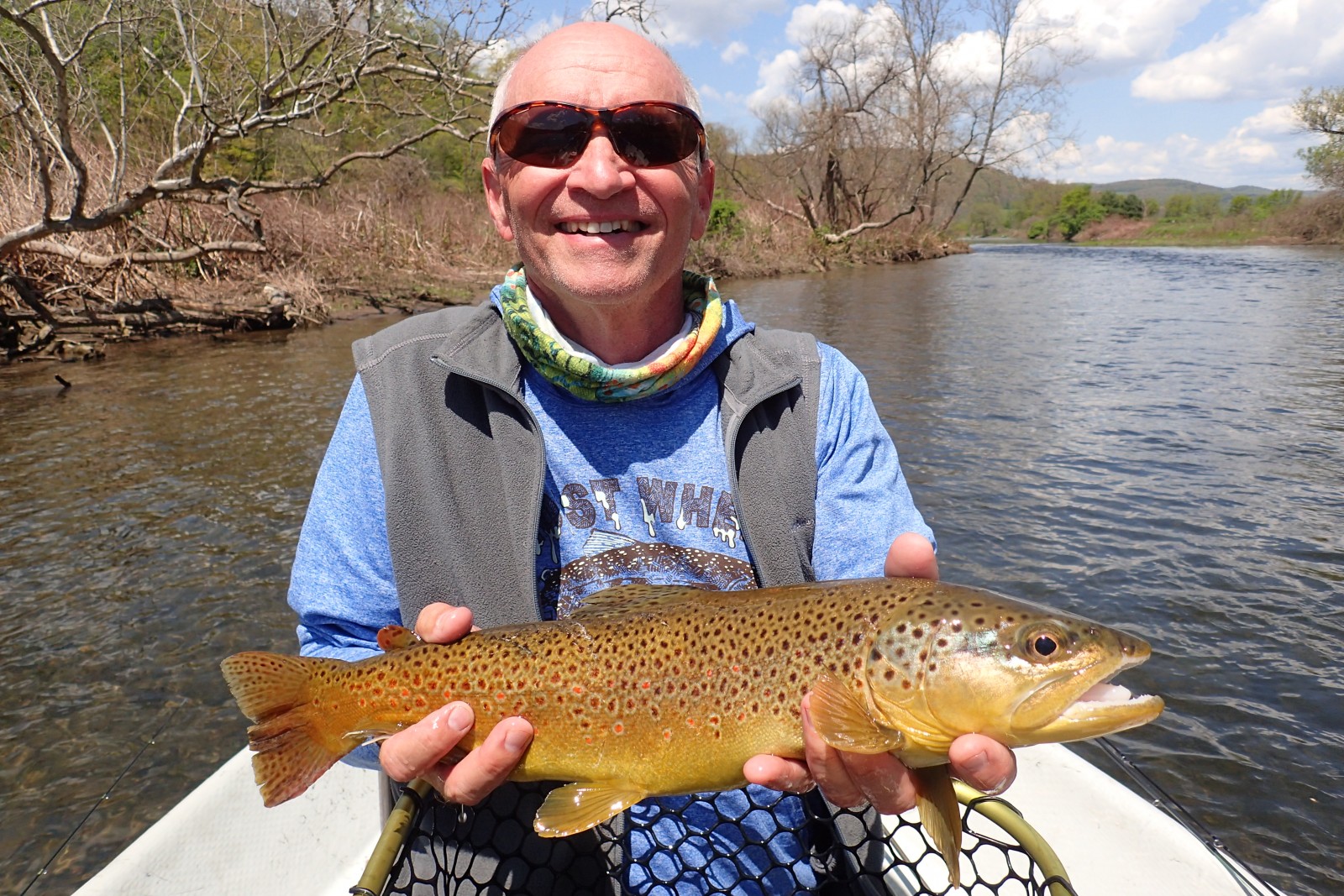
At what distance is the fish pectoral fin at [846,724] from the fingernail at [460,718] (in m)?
0.82

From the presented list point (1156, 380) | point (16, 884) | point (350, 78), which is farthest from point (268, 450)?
point (1156, 380)

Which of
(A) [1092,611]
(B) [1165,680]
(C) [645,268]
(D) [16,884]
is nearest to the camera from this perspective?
(C) [645,268]

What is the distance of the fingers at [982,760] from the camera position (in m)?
1.90

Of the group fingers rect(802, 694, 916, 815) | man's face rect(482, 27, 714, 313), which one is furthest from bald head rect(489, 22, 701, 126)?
fingers rect(802, 694, 916, 815)

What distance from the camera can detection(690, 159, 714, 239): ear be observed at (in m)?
2.79

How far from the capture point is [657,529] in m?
2.55

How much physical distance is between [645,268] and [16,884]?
13.7 feet

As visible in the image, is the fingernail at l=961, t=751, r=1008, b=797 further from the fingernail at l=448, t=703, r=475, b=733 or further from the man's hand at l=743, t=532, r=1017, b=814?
the fingernail at l=448, t=703, r=475, b=733

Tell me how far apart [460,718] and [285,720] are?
1.57 feet

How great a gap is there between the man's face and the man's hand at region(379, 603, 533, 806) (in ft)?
3.93

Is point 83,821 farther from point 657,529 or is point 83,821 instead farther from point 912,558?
point 912,558

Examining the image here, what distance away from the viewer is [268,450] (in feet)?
35.1

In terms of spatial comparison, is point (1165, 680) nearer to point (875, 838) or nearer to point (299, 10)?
point (875, 838)

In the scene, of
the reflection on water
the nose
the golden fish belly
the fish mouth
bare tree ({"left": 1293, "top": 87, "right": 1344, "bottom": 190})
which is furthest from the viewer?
bare tree ({"left": 1293, "top": 87, "right": 1344, "bottom": 190})
